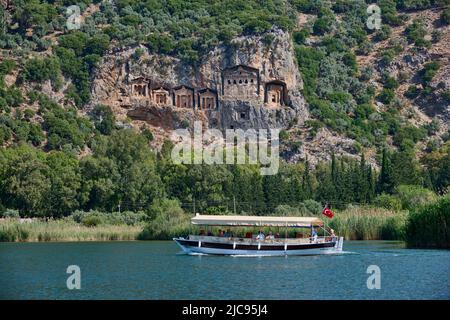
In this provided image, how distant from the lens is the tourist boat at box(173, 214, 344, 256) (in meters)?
72.2

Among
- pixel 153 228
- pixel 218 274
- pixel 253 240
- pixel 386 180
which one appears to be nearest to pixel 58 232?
pixel 153 228

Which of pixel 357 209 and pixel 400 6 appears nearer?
pixel 357 209

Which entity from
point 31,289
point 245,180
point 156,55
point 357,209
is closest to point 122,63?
point 156,55

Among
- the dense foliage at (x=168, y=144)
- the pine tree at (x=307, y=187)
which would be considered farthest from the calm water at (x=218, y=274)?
the pine tree at (x=307, y=187)

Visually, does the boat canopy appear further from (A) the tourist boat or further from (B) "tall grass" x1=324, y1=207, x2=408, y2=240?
(B) "tall grass" x1=324, y1=207, x2=408, y2=240

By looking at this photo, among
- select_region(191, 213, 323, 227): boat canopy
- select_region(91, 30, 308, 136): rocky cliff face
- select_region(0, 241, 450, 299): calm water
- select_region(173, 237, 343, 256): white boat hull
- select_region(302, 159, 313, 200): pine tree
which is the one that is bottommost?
select_region(0, 241, 450, 299): calm water

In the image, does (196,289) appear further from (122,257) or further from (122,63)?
(122,63)

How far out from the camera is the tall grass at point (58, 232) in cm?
8719

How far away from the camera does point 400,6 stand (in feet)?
563

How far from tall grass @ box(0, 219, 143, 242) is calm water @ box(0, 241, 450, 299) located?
10.0 meters

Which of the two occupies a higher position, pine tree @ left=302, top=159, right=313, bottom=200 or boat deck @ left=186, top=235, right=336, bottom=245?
pine tree @ left=302, top=159, right=313, bottom=200

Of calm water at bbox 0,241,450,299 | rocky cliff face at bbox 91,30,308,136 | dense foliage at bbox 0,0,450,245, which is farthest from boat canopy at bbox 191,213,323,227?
rocky cliff face at bbox 91,30,308,136

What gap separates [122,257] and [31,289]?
1766 centimetres
